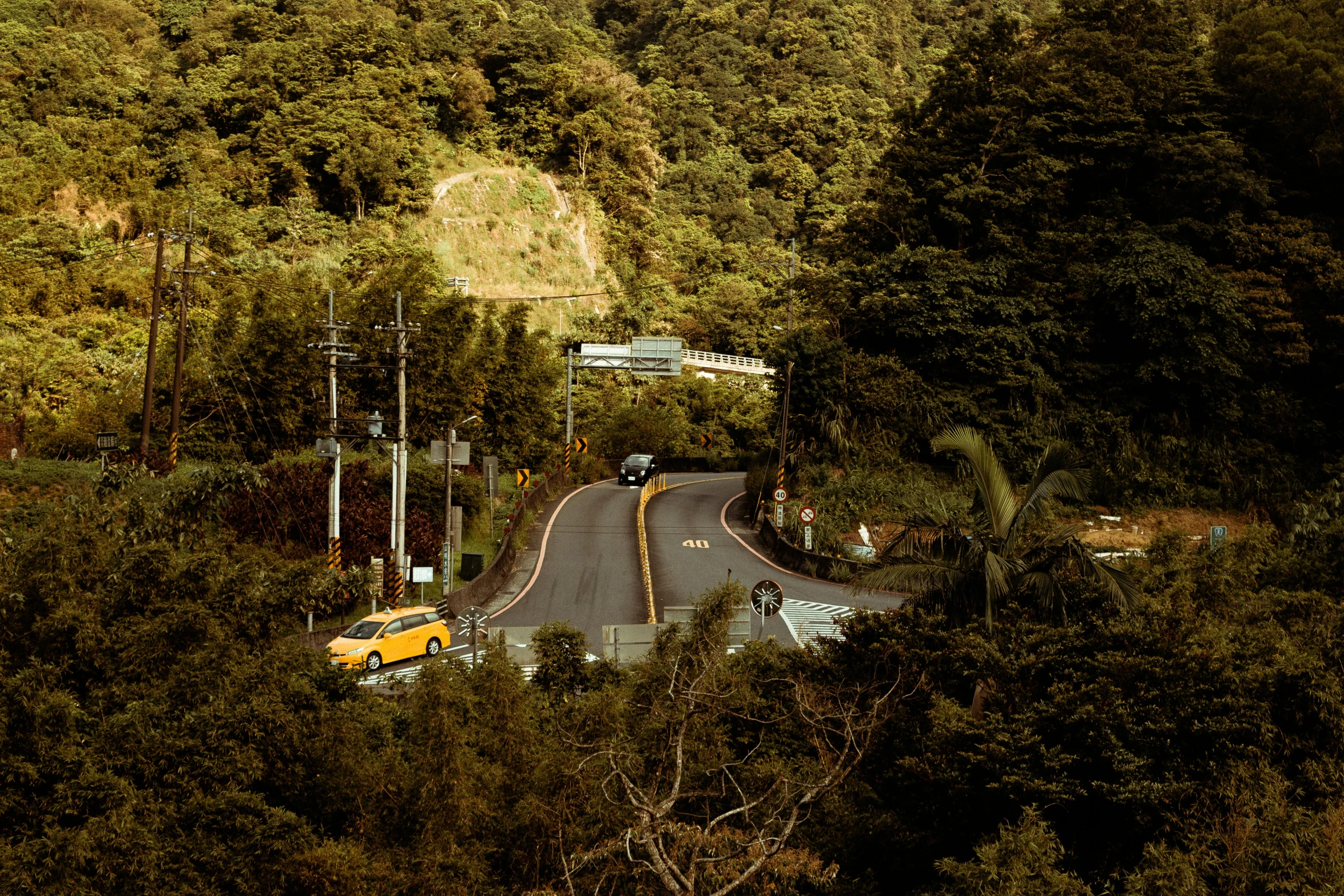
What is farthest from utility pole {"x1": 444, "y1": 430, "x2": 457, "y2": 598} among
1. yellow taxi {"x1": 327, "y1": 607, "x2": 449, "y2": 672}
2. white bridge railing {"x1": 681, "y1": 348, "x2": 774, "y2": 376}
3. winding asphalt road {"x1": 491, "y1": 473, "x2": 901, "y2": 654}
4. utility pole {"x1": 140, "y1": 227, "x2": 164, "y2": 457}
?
white bridge railing {"x1": 681, "y1": 348, "x2": 774, "y2": 376}

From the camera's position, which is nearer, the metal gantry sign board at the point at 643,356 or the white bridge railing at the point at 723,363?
the metal gantry sign board at the point at 643,356

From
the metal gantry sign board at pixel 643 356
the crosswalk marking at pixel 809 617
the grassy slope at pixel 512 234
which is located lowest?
the crosswalk marking at pixel 809 617

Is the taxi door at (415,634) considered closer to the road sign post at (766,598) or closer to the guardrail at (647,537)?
the guardrail at (647,537)

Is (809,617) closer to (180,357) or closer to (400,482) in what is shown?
(400,482)

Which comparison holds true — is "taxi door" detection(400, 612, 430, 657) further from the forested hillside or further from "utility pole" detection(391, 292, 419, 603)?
"utility pole" detection(391, 292, 419, 603)

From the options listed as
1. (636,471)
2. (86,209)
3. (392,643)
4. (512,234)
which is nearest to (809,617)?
(392,643)

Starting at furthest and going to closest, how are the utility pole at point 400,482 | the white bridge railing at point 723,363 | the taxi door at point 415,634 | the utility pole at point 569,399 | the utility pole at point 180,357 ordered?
the white bridge railing at point 723,363
the utility pole at point 569,399
the utility pole at point 180,357
the utility pole at point 400,482
the taxi door at point 415,634

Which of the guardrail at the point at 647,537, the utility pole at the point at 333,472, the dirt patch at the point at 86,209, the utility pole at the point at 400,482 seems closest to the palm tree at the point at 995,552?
the guardrail at the point at 647,537

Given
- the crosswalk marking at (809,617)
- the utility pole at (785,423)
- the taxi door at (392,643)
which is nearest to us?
the taxi door at (392,643)
